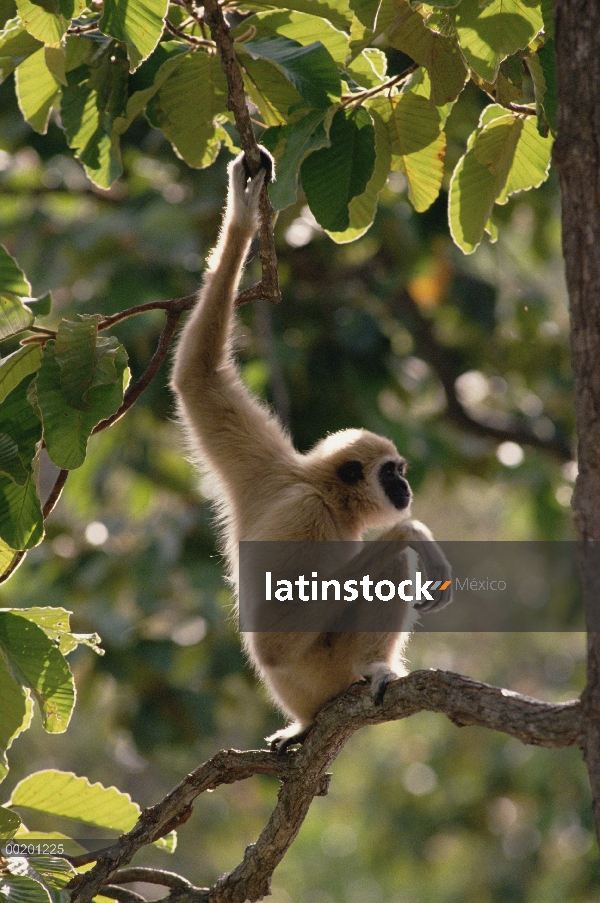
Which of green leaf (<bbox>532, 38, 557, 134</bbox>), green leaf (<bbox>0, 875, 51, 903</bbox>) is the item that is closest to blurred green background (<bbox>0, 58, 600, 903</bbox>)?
green leaf (<bbox>532, 38, 557, 134</bbox>)

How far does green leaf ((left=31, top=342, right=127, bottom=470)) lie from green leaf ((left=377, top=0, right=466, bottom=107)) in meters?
1.30

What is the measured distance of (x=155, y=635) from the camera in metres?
9.34

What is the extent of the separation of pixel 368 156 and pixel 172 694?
22.9 ft

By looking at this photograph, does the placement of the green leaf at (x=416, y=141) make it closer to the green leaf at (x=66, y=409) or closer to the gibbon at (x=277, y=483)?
the gibbon at (x=277, y=483)

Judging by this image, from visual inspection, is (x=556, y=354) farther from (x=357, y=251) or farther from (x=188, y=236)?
(x=188, y=236)

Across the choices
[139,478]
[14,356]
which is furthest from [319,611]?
[139,478]

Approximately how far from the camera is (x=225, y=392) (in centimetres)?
436

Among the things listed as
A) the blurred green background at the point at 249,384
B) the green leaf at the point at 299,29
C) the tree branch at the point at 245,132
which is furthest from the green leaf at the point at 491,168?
the blurred green background at the point at 249,384

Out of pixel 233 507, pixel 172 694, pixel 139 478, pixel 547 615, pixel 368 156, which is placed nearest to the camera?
pixel 368 156

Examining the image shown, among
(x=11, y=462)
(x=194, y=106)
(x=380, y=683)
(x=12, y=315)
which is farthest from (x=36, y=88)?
(x=380, y=683)

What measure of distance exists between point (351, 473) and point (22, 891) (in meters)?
2.40

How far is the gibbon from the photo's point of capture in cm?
390

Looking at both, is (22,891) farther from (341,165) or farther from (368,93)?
(368,93)

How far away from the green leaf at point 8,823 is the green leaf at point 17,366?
4.20 ft
